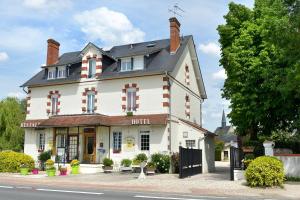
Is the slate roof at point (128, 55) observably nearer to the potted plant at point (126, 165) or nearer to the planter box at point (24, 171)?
the potted plant at point (126, 165)

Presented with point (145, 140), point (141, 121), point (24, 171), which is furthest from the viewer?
point (145, 140)

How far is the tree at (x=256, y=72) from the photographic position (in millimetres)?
20500

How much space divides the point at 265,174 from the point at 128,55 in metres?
15.2

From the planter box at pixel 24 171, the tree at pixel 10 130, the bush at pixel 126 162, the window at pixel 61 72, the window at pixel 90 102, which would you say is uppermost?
the window at pixel 61 72

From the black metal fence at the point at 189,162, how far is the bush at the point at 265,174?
4.75m

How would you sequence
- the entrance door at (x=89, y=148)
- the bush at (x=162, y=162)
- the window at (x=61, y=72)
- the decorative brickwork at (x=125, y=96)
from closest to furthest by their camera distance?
1. the bush at (x=162, y=162)
2. the decorative brickwork at (x=125, y=96)
3. the entrance door at (x=89, y=148)
4. the window at (x=61, y=72)

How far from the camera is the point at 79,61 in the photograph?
30953mm

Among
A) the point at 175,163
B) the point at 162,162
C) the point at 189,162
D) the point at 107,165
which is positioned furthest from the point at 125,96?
the point at 189,162

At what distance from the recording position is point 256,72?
2189 cm

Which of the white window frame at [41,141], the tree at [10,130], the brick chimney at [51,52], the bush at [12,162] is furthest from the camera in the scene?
the tree at [10,130]

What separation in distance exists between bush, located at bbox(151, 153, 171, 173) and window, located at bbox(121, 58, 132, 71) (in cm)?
717

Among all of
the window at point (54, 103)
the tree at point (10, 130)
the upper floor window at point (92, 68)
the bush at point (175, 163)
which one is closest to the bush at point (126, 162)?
the bush at point (175, 163)

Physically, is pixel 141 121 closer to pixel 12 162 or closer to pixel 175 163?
pixel 175 163

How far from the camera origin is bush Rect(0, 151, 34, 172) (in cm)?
2523
